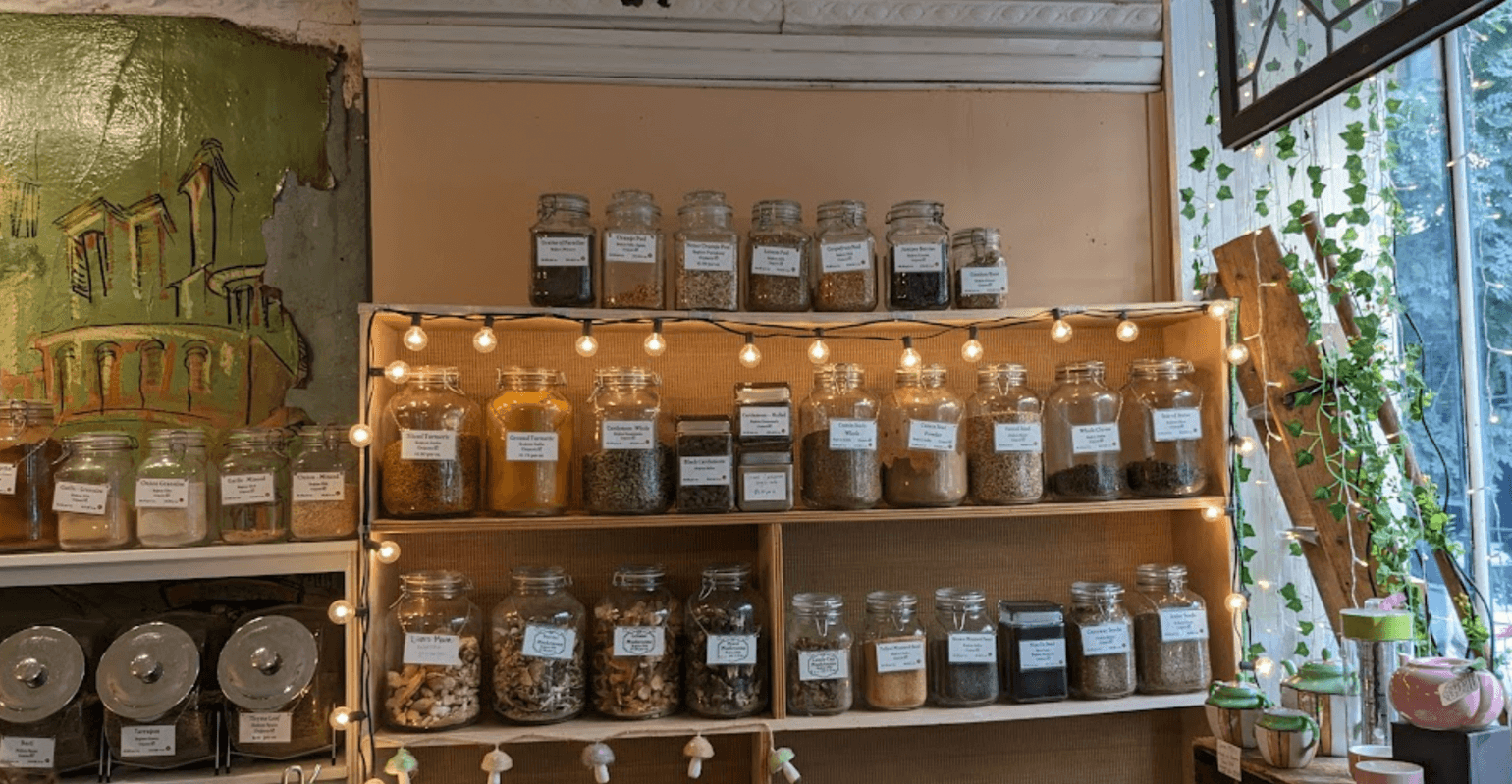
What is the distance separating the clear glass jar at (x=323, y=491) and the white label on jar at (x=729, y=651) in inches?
27.0

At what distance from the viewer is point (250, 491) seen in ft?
6.59

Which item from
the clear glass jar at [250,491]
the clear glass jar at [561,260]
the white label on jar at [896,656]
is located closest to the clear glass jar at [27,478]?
the clear glass jar at [250,491]

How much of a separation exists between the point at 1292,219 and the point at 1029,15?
30.1 inches

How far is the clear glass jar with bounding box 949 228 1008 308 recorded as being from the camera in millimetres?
2201

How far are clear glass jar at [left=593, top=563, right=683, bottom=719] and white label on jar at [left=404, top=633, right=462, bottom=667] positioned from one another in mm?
269

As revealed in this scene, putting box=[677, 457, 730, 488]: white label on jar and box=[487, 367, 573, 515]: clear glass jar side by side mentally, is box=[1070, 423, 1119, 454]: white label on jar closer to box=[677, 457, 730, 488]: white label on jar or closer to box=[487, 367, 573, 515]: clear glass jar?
box=[677, 457, 730, 488]: white label on jar

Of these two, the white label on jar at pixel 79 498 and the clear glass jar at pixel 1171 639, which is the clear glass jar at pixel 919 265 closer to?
the clear glass jar at pixel 1171 639

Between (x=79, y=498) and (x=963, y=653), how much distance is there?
64.6 inches

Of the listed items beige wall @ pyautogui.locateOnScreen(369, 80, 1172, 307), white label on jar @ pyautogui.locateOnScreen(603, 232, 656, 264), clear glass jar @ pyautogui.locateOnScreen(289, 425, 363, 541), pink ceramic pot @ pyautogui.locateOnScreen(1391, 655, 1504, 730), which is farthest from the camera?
beige wall @ pyautogui.locateOnScreen(369, 80, 1172, 307)

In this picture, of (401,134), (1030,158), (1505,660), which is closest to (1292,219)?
(1030,158)

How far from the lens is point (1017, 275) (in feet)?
8.16

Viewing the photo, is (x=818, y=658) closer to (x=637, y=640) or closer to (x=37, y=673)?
(x=637, y=640)

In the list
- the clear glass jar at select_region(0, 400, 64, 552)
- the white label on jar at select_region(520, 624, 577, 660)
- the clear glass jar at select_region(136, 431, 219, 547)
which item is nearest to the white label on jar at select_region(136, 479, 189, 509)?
the clear glass jar at select_region(136, 431, 219, 547)

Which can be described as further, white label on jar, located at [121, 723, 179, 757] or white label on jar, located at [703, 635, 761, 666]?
white label on jar, located at [703, 635, 761, 666]
